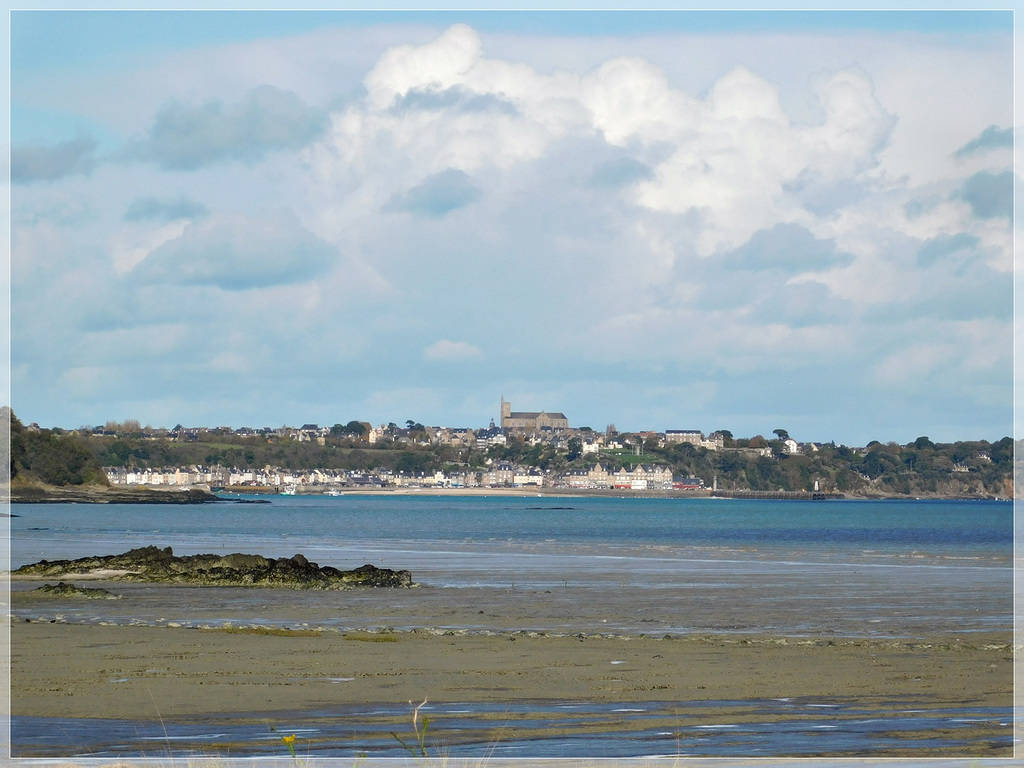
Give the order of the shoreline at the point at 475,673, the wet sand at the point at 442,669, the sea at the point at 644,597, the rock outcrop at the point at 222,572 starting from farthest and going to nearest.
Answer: the rock outcrop at the point at 222,572, the wet sand at the point at 442,669, the shoreline at the point at 475,673, the sea at the point at 644,597

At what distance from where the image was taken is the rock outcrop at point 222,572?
116 feet

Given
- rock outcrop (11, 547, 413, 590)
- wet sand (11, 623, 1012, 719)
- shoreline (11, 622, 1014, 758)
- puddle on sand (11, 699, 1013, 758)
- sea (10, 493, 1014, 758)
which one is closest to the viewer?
puddle on sand (11, 699, 1013, 758)

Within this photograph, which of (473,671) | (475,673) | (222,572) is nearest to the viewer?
(475,673)

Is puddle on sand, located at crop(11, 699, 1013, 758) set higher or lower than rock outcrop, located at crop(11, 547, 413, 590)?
higher

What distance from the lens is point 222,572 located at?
36.9m

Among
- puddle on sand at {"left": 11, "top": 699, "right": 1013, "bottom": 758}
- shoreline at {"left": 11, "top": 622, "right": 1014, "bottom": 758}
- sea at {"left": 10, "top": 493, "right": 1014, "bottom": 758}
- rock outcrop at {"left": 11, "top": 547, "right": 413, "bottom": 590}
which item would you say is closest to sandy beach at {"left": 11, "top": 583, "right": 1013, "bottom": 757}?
shoreline at {"left": 11, "top": 622, "right": 1014, "bottom": 758}

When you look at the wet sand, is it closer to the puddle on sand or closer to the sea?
the puddle on sand

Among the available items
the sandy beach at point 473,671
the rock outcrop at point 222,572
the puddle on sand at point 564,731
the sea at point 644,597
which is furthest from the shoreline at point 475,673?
the rock outcrop at point 222,572

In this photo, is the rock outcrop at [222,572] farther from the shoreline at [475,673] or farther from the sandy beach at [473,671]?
the shoreline at [475,673]

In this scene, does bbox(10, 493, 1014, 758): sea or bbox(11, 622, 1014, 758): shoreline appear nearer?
bbox(10, 493, 1014, 758): sea

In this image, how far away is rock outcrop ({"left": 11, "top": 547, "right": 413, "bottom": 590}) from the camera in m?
35.5

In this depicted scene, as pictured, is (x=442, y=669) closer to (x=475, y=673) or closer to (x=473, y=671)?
(x=473, y=671)

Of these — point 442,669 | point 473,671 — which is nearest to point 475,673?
point 473,671

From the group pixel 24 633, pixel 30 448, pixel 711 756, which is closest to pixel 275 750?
pixel 711 756
